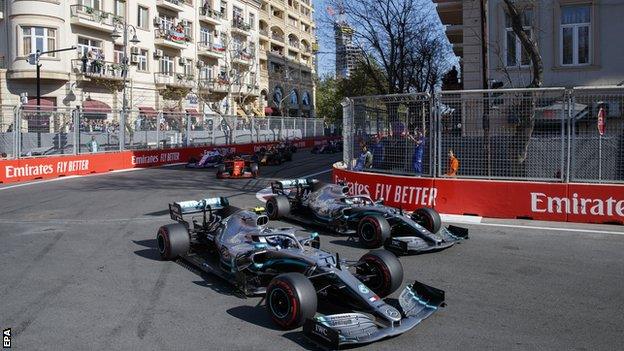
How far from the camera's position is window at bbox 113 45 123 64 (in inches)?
1641

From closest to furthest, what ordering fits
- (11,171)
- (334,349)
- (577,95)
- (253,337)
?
(334,349) → (253,337) → (577,95) → (11,171)

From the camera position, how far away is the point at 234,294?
6430mm

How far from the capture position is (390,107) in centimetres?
1264

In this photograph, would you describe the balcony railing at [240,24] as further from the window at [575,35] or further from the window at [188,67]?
the window at [575,35]

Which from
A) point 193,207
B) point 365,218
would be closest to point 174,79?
point 193,207

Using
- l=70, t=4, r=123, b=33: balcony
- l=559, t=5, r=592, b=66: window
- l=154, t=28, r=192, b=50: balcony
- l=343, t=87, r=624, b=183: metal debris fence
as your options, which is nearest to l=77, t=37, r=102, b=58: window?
l=70, t=4, r=123, b=33: balcony

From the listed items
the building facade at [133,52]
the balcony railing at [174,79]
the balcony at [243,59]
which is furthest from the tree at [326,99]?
the balcony railing at [174,79]

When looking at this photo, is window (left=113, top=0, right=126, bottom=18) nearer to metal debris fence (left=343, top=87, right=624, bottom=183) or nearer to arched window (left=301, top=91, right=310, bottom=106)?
metal debris fence (left=343, top=87, right=624, bottom=183)

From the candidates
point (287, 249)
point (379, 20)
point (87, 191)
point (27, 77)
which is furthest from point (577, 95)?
point (27, 77)

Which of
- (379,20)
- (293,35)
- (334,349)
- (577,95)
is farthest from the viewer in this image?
(293,35)

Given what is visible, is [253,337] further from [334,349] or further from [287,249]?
[287,249]

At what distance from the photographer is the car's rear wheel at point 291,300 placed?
17.0 feet

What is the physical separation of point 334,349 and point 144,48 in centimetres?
4280

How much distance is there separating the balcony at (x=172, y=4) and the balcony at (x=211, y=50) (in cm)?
423
